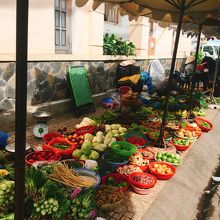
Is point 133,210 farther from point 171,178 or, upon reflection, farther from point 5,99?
point 5,99

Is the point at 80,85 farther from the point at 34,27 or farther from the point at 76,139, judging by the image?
the point at 76,139

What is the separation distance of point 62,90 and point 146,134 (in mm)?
3560

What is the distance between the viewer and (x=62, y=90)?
9.05m

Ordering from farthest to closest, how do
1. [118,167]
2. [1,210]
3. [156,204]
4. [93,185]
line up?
[118,167] < [156,204] < [93,185] < [1,210]

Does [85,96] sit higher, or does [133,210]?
[85,96]

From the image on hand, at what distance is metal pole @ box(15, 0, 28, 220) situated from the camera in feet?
6.17

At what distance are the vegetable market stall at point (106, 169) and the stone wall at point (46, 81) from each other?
Result: 111 cm

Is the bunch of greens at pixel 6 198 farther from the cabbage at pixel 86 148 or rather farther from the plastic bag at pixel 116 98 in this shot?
the plastic bag at pixel 116 98

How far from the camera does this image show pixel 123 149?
5.75m

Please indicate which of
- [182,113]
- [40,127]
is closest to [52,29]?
[40,127]

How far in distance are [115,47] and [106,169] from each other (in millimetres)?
8171

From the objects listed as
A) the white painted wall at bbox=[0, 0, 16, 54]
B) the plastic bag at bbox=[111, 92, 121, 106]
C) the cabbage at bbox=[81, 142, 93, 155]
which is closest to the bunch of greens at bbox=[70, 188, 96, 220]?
the cabbage at bbox=[81, 142, 93, 155]

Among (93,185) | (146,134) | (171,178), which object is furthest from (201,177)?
(93,185)

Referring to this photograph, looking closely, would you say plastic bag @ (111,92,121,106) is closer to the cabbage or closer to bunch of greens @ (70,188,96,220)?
the cabbage
